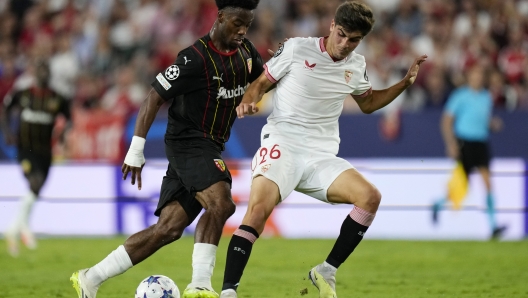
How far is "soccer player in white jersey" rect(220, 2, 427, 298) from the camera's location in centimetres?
648

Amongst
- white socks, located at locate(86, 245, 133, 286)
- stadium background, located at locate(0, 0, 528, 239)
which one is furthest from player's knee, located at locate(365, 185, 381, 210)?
stadium background, located at locate(0, 0, 528, 239)

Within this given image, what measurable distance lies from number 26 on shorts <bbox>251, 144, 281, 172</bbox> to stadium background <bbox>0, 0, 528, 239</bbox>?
249 inches

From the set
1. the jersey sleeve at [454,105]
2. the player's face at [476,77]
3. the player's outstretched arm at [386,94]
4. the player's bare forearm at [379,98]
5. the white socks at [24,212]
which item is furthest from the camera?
the jersey sleeve at [454,105]

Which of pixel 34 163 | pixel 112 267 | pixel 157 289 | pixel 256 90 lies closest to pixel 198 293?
pixel 157 289

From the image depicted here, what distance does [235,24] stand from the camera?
642 centimetres

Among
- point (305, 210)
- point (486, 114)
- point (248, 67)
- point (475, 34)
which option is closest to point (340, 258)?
point (248, 67)

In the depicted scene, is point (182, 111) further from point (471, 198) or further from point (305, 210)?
point (471, 198)

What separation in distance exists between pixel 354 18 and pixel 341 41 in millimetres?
235

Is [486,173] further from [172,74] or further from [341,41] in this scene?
[172,74]

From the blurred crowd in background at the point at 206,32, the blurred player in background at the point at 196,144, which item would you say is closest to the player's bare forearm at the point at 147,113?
the blurred player in background at the point at 196,144

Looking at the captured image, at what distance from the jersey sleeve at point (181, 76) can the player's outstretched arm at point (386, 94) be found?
148 cm

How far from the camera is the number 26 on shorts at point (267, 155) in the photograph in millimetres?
6535

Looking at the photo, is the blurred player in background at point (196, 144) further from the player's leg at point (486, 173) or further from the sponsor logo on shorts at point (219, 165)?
the player's leg at point (486, 173)

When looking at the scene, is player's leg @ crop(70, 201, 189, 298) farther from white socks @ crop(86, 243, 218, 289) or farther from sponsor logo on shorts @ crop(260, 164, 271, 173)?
sponsor logo on shorts @ crop(260, 164, 271, 173)
